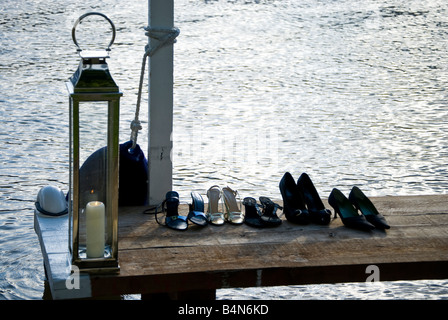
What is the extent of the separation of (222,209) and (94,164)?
765 mm

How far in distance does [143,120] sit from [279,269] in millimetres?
3507

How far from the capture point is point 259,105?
6355mm

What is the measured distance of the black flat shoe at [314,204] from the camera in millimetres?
2939

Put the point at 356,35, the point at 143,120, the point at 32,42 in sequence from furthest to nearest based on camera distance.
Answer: the point at 356,35, the point at 32,42, the point at 143,120

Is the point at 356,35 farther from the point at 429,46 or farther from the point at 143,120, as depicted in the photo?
the point at 143,120

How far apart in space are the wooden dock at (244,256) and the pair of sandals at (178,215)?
0.03 meters

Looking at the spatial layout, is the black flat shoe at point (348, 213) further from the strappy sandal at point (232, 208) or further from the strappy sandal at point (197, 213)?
the strappy sandal at point (197, 213)

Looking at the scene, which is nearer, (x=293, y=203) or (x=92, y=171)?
A: (x=92, y=171)

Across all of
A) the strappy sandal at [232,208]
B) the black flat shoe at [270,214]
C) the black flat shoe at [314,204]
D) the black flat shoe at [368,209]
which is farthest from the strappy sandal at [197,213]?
→ the black flat shoe at [368,209]

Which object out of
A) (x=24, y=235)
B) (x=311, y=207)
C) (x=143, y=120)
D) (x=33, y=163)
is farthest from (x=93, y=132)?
(x=143, y=120)

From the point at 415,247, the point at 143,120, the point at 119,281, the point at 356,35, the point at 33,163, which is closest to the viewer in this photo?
the point at 119,281

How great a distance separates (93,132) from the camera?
2416 mm
